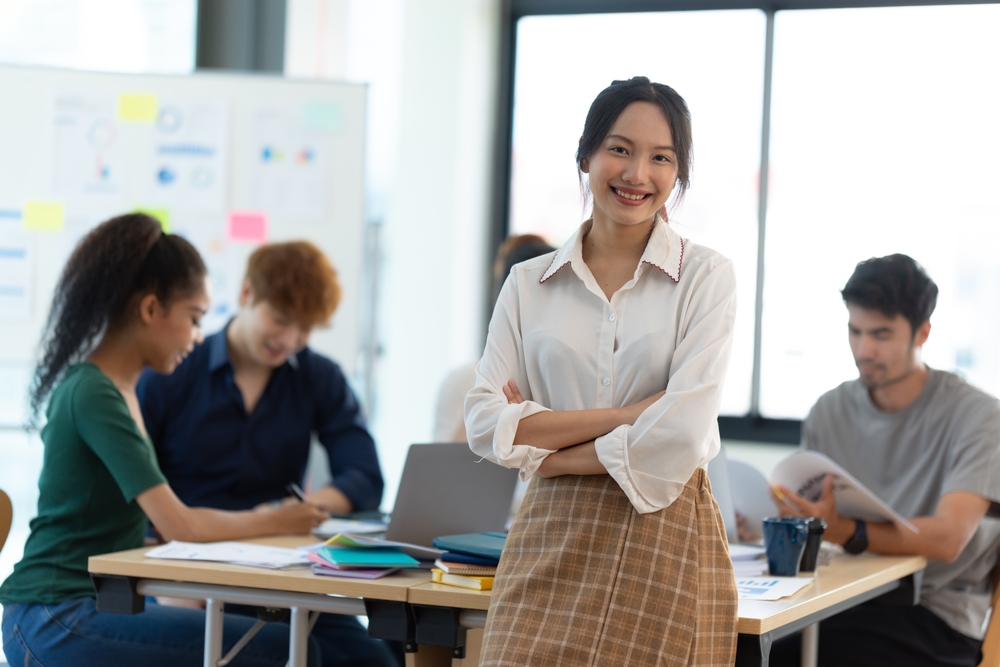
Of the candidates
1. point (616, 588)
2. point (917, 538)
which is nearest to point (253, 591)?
point (616, 588)

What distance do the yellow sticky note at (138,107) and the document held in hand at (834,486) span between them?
246cm

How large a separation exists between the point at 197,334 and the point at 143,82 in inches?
63.7

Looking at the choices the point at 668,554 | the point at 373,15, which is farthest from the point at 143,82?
the point at 668,554

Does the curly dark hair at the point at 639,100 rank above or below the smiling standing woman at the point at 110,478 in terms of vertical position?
above

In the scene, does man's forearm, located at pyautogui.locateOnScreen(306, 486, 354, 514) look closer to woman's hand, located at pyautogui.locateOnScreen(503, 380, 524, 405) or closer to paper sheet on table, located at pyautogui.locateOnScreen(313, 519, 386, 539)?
paper sheet on table, located at pyautogui.locateOnScreen(313, 519, 386, 539)

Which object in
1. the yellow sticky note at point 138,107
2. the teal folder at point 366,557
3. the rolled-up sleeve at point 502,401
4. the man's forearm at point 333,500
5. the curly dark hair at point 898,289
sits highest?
the yellow sticky note at point 138,107

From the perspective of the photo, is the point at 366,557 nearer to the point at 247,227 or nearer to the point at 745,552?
A: the point at 745,552

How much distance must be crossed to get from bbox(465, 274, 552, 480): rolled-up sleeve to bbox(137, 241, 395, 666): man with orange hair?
1011mm

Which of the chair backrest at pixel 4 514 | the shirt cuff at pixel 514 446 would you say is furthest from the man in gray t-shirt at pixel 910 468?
the chair backrest at pixel 4 514

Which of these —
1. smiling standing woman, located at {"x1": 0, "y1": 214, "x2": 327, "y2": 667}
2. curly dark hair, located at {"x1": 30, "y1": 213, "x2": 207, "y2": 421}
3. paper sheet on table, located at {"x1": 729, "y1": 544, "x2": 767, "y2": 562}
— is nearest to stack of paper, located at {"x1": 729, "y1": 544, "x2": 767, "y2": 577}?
paper sheet on table, located at {"x1": 729, "y1": 544, "x2": 767, "y2": 562}

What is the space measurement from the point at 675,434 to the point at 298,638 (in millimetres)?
825

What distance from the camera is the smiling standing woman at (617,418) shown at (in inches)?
58.4

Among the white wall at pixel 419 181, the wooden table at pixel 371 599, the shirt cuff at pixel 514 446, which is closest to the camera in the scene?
the shirt cuff at pixel 514 446

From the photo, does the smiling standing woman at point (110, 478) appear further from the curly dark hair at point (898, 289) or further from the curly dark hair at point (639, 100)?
the curly dark hair at point (898, 289)
